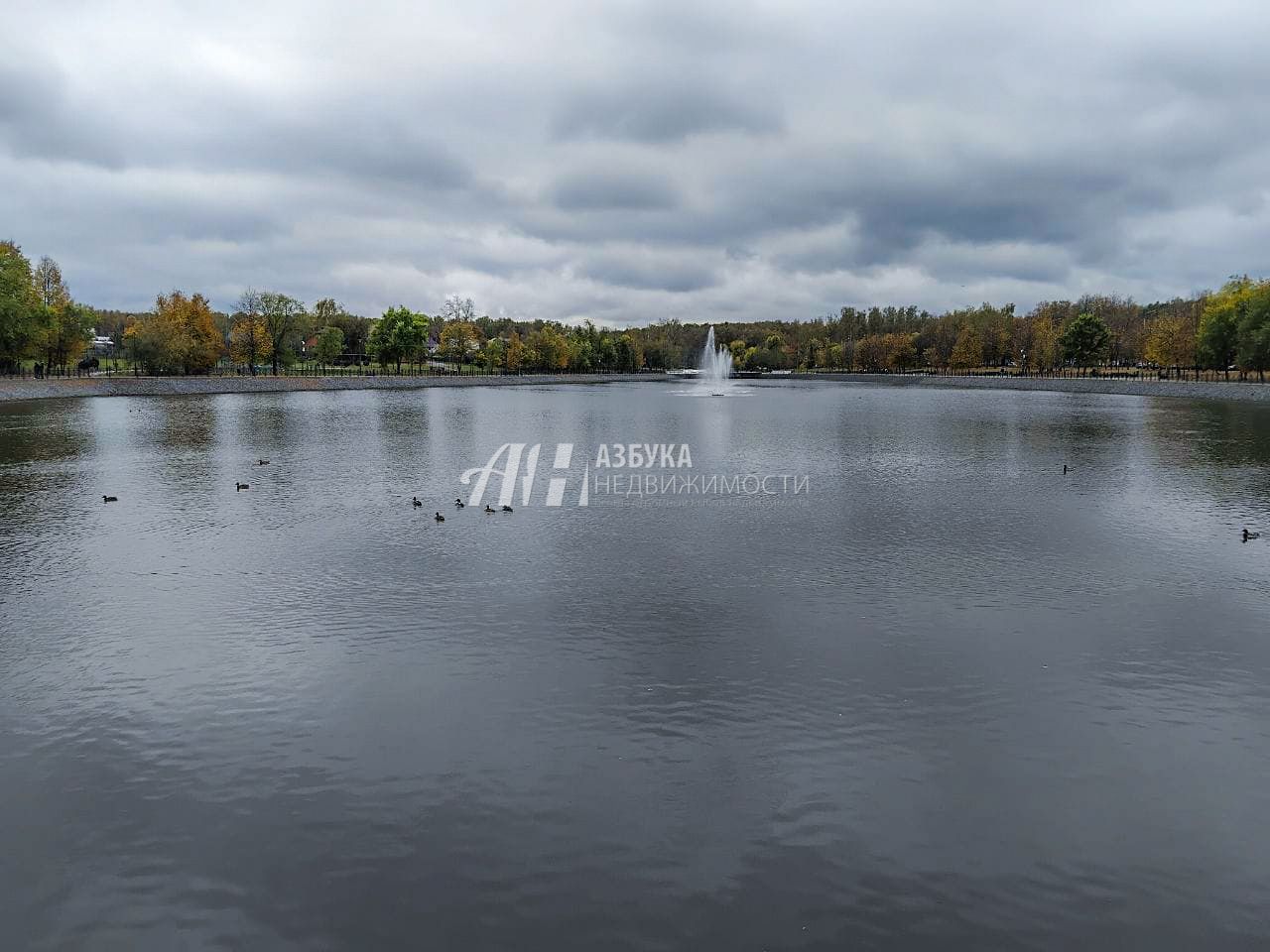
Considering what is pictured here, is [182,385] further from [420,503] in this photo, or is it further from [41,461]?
[420,503]

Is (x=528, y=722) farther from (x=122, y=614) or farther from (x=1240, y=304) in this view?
(x=1240, y=304)

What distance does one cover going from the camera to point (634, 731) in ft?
47.1

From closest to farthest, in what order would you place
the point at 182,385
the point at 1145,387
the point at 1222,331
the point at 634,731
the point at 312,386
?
the point at 634,731, the point at 182,385, the point at 1222,331, the point at 1145,387, the point at 312,386

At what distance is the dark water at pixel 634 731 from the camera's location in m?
9.93

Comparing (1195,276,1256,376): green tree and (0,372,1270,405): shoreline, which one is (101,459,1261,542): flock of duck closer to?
(0,372,1270,405): shoreline

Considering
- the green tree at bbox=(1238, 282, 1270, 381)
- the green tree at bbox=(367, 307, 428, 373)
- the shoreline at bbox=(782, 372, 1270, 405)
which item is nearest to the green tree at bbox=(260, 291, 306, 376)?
the green tree at bbox=(367, 307, 428, 373)

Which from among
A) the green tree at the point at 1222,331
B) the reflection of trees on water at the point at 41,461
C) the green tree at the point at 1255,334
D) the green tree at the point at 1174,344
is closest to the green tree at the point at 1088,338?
the green tree at the point at 1174,344

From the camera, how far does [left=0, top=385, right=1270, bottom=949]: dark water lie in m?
9.93

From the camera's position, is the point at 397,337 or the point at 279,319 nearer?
the point at 279,319

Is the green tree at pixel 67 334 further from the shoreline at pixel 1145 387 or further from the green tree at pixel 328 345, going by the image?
the shoreline at pixel 1145 387

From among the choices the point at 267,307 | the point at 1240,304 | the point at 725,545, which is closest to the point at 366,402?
the point at 267,307

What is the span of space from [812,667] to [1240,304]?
5882 inches

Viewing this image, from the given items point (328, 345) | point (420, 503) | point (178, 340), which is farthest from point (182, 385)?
point (420, 503)

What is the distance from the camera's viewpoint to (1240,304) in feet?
424
